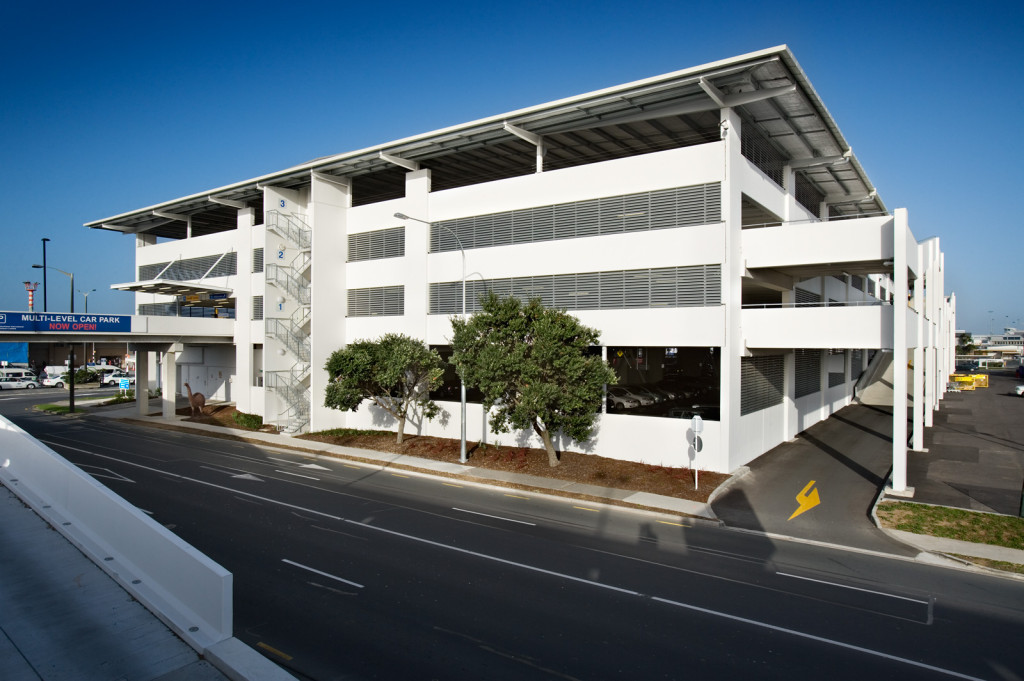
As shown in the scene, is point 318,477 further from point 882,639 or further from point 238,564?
point 882,639

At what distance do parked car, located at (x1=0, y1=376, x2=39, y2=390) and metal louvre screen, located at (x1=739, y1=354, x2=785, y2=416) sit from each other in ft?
251

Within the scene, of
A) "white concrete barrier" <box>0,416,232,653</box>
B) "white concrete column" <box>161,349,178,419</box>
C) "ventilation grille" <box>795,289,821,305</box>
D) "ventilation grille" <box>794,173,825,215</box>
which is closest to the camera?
"white concrete barrier" <box>0,416,232,653</box>

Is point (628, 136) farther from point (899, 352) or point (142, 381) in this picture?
point (142, 381)

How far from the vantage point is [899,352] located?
61.0ft

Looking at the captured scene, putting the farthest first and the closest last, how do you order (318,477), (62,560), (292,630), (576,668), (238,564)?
(318,477) < (238,564) < (62,560) < (292,630) < (576,668)

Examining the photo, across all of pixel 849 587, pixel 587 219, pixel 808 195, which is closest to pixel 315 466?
pixel 587 219

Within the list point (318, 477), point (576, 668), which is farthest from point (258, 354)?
point (576, 668)

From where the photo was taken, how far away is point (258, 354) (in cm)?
3828

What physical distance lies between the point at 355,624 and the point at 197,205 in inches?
1485

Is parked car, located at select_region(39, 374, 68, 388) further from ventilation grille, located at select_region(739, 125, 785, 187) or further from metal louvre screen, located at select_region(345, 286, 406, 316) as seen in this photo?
ventilation grille, located at select_region(739, 125, 785, 187)

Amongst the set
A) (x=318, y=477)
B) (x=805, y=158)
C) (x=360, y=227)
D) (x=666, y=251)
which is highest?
(x=805, y=158)

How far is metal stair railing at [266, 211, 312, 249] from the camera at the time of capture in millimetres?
32312

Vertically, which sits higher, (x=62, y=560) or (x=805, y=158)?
(x=805, y=158)

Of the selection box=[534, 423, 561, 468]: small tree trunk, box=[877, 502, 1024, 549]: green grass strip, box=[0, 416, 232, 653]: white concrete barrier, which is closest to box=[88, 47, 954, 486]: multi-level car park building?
box=[534, 423, 561, 468]: small tree trunk
